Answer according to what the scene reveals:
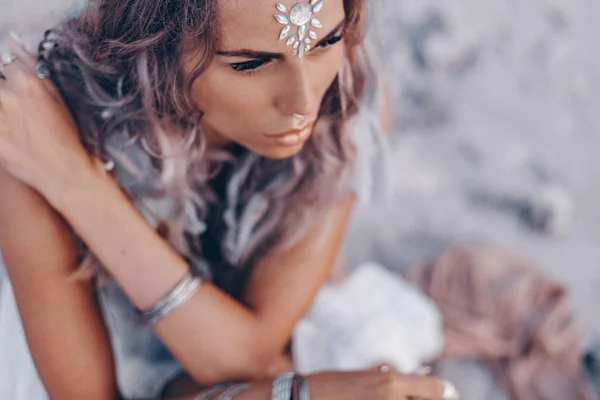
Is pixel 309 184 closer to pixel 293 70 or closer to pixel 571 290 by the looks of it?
pixel 293 70

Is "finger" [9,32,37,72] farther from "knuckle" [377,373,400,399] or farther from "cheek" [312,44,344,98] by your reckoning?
"knuckle" [377,373,400,399]

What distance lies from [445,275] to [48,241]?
120cm

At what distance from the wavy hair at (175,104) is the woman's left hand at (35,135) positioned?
4 cm

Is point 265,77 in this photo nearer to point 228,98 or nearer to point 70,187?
point 228,98

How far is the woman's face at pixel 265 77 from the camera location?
948 mm

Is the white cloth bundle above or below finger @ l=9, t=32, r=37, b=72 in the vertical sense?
below

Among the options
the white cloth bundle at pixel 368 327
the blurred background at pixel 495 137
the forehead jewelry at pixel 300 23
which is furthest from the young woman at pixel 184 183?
the blurred background at pixel 495 137

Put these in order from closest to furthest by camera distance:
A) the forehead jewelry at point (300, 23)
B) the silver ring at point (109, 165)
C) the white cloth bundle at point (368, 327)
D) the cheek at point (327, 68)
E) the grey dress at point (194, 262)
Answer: the forehead jewelry at point (300, 23)
the cheek at point (327, 68)
the silver ring at point (109, 165)
the grey dress at point (194, 262)
the white cloth bundle at point (368, 327)

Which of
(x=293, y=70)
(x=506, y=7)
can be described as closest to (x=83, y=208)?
(x=293, y=70)

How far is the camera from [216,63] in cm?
100

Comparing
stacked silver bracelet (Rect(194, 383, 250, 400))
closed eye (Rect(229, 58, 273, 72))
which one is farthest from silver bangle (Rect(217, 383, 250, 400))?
closed eye (Rect(229, 58, 273, 72))

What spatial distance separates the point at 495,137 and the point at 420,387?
152 centimetres

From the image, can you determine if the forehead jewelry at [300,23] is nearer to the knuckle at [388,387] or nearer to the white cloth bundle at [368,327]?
the knuckle at [388,387]

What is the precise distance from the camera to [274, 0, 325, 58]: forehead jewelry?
3.09 ft
